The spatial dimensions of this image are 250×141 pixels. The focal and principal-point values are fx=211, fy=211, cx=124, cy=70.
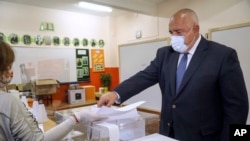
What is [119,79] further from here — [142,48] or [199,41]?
[199,41]

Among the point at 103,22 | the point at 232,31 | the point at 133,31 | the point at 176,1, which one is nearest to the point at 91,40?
the point at 103,22

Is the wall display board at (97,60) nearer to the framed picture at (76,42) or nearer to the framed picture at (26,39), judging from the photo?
the framed picture at (76,42)

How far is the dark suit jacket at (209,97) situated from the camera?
1187 mm

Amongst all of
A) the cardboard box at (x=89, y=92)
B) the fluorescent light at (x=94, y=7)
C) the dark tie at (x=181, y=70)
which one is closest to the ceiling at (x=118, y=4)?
the fluorescent light at (x=94, y=7)

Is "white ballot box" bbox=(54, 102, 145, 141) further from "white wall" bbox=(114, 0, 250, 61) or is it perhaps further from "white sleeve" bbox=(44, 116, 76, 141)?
"white wall" bbox=(114, 0, 250, 61)

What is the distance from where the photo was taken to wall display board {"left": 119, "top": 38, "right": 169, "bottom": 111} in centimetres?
423

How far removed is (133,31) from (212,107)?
409 centimetres

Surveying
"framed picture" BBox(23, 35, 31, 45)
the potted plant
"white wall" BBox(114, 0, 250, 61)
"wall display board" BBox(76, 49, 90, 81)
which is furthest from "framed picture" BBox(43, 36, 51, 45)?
"white wall" BBox(114, 0, 250, 61)

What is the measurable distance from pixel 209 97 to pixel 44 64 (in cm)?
407

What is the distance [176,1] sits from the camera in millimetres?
4121

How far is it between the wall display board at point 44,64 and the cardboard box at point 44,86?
0.96ft

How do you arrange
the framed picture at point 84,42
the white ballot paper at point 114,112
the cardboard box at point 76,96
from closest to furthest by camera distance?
1. the white ballot paper at point 114,112
2. the cardboard box at point 76,96
3. the framed picture at point 84,42

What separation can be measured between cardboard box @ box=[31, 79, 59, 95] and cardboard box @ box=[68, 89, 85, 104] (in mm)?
392

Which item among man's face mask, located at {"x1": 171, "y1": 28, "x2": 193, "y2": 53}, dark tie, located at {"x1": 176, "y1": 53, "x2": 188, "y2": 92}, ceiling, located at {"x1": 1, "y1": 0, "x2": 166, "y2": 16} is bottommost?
dark tie, located at {"x1": 176, "y1": 53, "x2": 188, "y2": 92}
